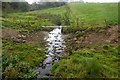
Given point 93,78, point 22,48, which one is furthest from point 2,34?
point 93,78

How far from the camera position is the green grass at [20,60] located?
1974 centimetres

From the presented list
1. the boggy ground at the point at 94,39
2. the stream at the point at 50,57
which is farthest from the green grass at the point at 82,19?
the stream at the point at 50,57

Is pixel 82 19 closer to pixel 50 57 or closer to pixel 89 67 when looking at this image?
pixel 50 57

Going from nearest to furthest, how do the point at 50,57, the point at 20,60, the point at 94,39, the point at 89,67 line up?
the point at 89,67, the point at 20,60, the point at 50,57, the point at 94,39

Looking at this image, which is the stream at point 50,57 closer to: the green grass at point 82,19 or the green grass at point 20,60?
the green grass at point 20,60

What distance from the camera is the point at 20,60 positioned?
2372 cm

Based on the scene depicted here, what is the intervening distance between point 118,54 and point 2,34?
63.0 ft

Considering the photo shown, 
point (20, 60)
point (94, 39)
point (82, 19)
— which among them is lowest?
point (20, 60)

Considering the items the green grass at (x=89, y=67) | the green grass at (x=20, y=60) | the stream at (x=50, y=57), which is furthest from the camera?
the stream at (x=50, y=57)

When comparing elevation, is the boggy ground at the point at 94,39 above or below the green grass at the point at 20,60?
above

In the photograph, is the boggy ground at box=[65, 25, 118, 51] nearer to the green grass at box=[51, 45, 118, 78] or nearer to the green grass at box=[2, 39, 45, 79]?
the green grass at box=[2, 39, 45, 79]

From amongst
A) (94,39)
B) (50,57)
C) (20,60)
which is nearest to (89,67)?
(20,60)

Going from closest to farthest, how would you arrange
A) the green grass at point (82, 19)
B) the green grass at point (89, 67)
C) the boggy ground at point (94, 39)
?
the green grass at point (89, 67)
the boggy ground at point (94, 39)
the green grass at point (82, 19)

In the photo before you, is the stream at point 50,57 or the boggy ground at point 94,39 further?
the boggy ground at point 94,39
